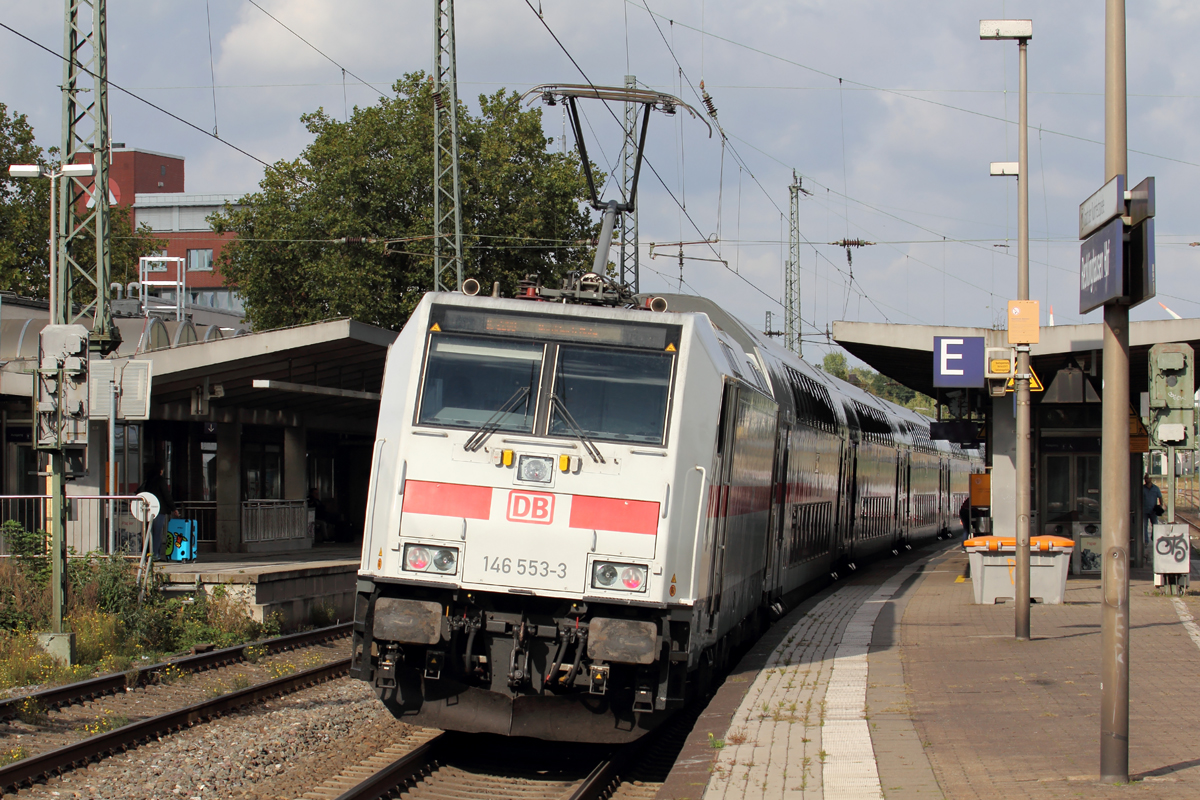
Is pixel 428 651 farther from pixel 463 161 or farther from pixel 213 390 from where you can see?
pixel 463 161

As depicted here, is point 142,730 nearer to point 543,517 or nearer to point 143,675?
point 143,675

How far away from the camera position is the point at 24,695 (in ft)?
35.5

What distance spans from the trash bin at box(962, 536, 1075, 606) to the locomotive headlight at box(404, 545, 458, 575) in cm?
1039

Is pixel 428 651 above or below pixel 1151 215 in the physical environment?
below

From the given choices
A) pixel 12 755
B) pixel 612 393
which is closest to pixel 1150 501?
pixel 612 393

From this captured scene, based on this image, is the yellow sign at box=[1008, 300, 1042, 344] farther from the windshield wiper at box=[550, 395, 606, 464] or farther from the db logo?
the db logo

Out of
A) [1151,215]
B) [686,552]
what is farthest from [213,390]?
[1151,215]

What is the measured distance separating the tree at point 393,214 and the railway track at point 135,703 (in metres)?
24.6

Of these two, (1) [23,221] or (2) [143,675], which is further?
(1) [23,221]

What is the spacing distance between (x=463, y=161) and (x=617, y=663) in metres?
32.9

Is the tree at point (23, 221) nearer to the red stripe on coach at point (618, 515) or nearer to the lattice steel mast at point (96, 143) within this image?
the lattice steel mast at point (96, 143)

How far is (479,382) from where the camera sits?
868cm

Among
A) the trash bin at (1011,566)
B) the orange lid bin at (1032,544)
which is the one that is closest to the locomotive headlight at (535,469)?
the orange lid bin at (1032,544)

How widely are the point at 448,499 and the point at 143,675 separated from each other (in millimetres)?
5474
